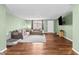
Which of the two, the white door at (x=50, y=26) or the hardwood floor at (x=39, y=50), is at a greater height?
the white door at (x=50, y=26)

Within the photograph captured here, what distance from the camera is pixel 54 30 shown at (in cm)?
1238

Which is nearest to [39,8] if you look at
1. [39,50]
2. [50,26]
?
[39,50]

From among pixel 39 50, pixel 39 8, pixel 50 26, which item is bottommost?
pixel 39 50

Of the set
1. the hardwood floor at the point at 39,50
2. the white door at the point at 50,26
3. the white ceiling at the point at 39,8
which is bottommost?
→ the hardwood floor at the point at 39,50

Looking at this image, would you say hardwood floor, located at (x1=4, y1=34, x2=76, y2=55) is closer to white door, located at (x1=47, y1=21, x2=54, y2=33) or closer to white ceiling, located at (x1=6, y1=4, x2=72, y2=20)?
white ceiling, located at (x1=6, y1=4, x2=72, y2=20)

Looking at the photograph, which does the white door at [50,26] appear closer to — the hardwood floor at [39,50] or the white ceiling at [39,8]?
the white ceiling at [39,8]

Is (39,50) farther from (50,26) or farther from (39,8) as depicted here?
(50,26)

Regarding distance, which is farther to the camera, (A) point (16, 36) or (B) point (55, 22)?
(B) point (55, 22)

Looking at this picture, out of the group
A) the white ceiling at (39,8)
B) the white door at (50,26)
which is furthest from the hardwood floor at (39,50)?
the white door at (50,26)

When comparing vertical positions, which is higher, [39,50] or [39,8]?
[39,8]
